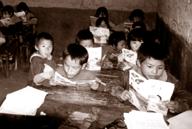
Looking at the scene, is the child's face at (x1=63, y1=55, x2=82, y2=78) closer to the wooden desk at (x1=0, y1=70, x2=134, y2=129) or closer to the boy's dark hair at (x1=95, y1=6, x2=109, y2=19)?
the wooden desk at (x1=0, y1=70, x2=134, y2=129)

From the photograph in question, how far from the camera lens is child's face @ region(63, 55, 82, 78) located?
2928 mm

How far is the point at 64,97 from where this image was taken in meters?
2.47

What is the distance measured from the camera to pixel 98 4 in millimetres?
7109

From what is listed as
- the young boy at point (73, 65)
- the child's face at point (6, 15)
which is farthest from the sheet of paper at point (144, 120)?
the child's face at point (6, 15)

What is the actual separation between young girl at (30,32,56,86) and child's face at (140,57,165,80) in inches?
29.3

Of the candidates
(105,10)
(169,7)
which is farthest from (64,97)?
(105,10)

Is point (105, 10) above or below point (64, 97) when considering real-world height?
above

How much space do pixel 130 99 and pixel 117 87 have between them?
1.00 feet

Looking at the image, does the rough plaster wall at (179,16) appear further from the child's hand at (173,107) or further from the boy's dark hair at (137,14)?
the child's hand at (173,107)

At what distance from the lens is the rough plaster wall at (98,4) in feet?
23.2

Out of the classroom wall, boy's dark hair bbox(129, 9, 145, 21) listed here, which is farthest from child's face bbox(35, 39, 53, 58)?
boy's dark hair bbox(129, 9, 145, 21)

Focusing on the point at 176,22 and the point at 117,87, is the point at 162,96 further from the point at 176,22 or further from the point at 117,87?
the point at 176,22

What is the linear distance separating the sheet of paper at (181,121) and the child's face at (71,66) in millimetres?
988

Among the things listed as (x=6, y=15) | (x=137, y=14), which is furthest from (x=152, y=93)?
(x=6, y=15)
